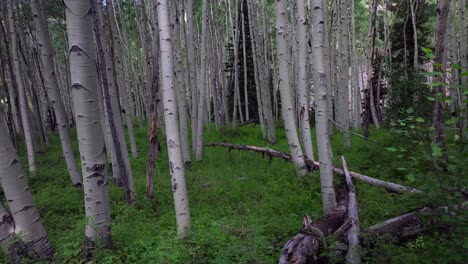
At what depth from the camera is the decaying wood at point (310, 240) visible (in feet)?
11.2

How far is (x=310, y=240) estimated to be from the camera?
3715mm

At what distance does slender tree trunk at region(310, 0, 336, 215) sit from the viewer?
4770 mm

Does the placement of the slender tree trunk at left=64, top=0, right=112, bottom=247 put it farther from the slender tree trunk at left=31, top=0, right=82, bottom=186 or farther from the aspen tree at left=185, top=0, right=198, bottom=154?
the aspen tree at left=185, top=0, right=198, bottom=154

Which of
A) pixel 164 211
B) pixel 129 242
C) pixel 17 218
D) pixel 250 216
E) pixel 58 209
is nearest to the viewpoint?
pixel 17 218

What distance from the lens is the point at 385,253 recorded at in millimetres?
3398

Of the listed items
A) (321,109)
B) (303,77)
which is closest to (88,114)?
(321,109)

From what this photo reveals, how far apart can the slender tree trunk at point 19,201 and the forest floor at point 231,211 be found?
0.26m

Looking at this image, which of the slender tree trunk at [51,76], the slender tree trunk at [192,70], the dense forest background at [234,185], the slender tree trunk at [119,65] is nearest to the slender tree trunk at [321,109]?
the dense forest background at [234,185]

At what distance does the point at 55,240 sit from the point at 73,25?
2.89 metres

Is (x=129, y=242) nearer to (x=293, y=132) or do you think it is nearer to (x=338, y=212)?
(x=338, y=212)

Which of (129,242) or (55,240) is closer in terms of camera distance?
(129,242)

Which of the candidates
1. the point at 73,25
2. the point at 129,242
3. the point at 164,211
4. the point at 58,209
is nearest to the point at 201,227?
the point at 129,242

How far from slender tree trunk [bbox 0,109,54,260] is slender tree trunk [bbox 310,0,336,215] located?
3.61 m

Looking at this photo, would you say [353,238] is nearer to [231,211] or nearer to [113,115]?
[231,211]
